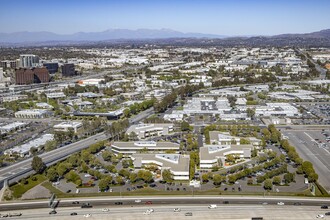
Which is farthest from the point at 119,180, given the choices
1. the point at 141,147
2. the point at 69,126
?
the point at 69,126

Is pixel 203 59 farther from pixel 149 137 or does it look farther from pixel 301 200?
pixel 301 200

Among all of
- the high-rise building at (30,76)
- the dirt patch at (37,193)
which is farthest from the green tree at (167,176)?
the high-rise building at (30,76)

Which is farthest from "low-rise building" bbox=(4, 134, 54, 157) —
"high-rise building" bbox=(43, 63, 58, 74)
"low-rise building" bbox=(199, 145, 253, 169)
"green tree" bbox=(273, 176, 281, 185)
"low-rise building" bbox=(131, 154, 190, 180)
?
"high-rise building" bbox=(43, 63, 58, 74)

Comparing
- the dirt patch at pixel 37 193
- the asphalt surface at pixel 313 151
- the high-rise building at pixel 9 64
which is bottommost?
the dirt patch at pixel 37 193

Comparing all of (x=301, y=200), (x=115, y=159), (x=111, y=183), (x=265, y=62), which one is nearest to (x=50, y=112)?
(x=115, y=159)

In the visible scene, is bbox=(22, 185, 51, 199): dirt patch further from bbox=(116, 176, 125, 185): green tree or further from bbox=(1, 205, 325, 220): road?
bbox=(116, 176, 125, 185): green tree

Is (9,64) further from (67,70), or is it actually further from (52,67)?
(67,70)

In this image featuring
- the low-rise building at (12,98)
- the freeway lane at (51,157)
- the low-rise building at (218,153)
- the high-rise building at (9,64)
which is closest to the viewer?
the freeway lane at (51,157)

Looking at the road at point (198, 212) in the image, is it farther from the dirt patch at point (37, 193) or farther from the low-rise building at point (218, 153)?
the low-rise building at point (218, 153)
